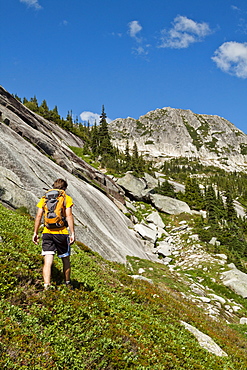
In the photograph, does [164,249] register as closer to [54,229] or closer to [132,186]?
[132,186]

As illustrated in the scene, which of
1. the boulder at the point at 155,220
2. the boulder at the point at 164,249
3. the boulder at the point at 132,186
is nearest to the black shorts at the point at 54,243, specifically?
the boulder at the point at 164,249

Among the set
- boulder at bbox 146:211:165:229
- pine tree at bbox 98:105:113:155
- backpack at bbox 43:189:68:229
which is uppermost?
pine tree at bbox 98:105:113:155

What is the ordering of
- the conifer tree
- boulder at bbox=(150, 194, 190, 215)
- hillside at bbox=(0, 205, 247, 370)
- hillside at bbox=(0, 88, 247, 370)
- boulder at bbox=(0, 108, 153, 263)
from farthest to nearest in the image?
1. the conifer tree
2. boulder at bbox=(150, 194, 190, 215)
3. boulder at bbox=(0, 108, 153, 263)
4. hillside at bbox=(0, 88, 247, 370)
5. hillside at bbox=(0, 205, 247, 370)

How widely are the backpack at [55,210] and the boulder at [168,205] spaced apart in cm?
5477

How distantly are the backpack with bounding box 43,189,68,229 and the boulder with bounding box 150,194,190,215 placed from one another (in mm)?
54769

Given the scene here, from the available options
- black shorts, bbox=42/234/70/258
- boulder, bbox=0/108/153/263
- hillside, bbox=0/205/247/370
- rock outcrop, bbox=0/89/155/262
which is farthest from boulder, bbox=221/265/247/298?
→ black shorts, bbox=42/234/70/258

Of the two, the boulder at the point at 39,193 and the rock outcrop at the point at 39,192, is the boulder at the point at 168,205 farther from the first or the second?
the boulder at the point at 39,193

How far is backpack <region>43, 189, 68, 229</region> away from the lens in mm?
6930

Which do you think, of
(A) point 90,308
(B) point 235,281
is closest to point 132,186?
(B) point 235,281

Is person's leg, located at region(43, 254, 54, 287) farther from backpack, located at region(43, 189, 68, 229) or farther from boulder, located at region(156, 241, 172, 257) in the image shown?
boulder, located at region(156, 241, 172, 257)

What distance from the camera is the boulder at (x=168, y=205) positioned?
60294mm

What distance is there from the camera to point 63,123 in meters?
90.4

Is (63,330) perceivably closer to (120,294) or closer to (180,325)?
(120,294)

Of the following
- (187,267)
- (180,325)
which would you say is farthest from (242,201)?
(180,325)
